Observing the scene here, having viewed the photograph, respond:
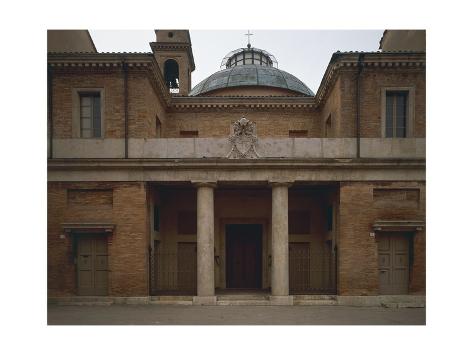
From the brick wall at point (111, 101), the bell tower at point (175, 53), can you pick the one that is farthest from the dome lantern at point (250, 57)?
the brick wall at point (111, 101)

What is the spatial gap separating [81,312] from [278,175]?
A: 25.5 feet

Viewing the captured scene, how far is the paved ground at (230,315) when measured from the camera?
966 centimetres

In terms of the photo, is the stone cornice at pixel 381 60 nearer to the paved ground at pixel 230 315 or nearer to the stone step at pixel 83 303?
the paved ground at pixel 230 315

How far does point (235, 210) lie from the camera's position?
15711mm

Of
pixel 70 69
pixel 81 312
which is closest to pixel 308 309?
pixel 81 312

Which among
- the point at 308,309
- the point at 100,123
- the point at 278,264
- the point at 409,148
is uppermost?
the point at 100,123

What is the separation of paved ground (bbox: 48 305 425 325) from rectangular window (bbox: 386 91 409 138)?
6220 millimetres

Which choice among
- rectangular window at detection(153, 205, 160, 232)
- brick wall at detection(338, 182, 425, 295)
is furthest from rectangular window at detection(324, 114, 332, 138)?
rectangular window at detection(153, 205, 160, 232)

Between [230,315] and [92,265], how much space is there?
212 inches

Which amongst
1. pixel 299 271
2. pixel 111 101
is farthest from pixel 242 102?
pixel 299 271

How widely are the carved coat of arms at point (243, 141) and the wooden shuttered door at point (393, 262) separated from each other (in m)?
5.55

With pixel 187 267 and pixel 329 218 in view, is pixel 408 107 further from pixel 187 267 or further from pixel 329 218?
pixel 187 267

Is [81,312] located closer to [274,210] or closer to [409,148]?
[274,210]

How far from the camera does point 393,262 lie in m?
12.5
